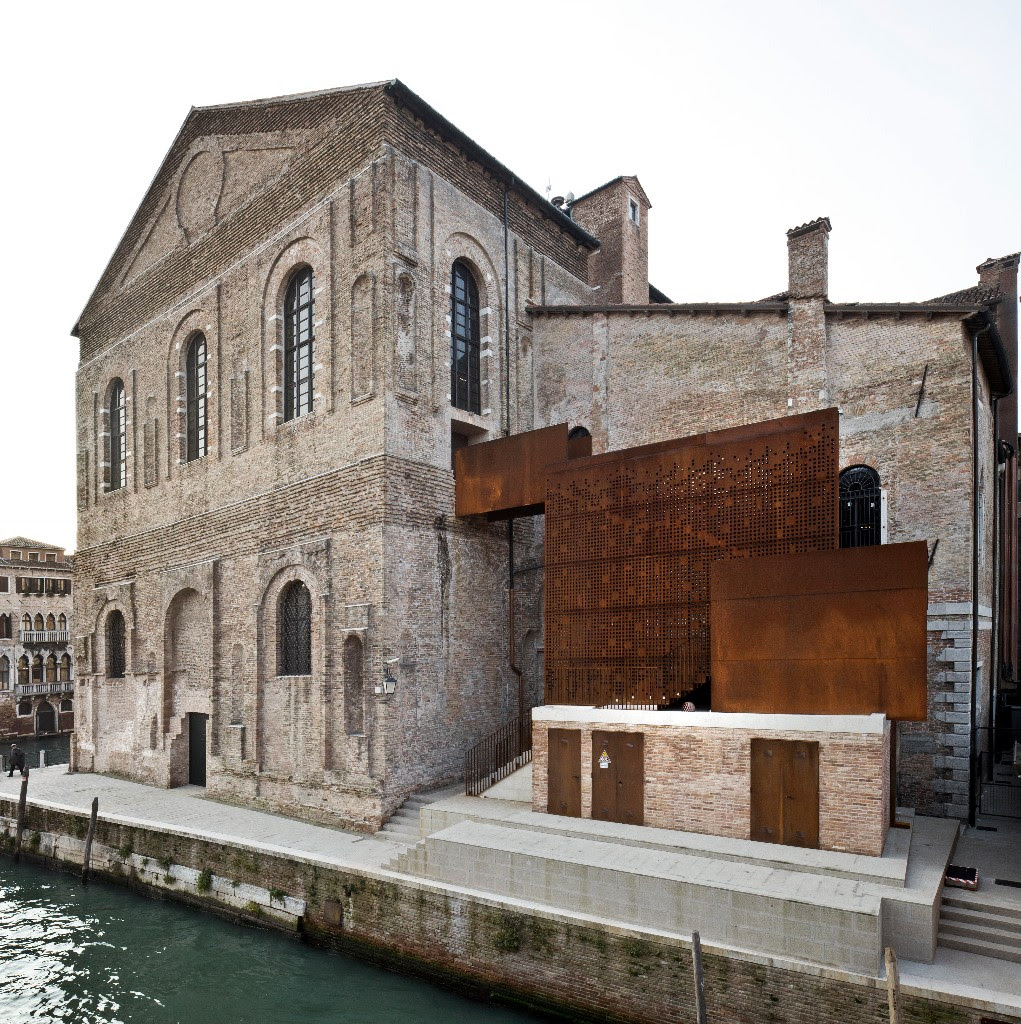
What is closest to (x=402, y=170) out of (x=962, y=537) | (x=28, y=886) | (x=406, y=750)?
(x=406, y=750)

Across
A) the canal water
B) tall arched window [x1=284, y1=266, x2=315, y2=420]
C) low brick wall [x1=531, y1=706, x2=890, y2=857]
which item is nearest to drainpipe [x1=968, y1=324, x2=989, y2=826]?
low brick wall [x1=531, y1=706, x2=890, y2=857]

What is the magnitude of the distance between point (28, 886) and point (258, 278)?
1346 cm

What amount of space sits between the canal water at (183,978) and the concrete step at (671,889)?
5.01 ft

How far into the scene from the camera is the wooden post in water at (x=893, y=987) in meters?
7.29

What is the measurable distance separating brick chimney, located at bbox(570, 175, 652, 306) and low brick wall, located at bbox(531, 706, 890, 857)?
1446cm

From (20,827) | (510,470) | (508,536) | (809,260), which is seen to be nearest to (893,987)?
(510,470)

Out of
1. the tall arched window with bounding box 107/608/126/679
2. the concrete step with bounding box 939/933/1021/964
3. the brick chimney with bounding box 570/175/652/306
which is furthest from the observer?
the brick chimney with bounding box 570/175/652/306

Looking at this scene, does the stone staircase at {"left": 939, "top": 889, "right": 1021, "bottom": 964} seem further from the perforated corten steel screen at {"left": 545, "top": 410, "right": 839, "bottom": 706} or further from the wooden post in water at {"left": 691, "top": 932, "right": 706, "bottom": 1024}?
the perforated corten steel screen at {"left": 545, "top": 410, "right": 839, "bottom": 706}

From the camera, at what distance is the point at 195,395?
19.7 meters

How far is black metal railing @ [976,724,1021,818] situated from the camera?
13.5m

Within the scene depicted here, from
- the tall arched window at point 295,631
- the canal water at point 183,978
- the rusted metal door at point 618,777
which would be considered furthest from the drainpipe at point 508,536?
the canal water at point 183,978

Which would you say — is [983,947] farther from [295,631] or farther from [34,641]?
[34,641]

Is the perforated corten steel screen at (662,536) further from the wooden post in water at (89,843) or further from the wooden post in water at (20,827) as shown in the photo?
the wooden post in water at (20,827)

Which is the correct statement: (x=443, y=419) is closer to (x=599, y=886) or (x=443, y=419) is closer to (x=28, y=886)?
(x=599, y=886)
